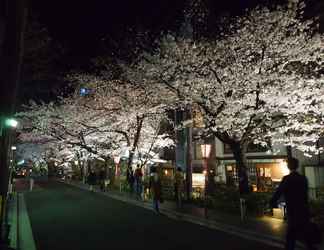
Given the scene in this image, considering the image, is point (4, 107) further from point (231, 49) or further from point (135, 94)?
point (135, 94)

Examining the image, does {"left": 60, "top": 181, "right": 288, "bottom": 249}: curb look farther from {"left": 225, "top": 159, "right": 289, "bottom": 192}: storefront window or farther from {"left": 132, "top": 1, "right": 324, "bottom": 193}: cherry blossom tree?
{"left": 225, "top": 159, "right": 289, "bottom": 192}: storefront window

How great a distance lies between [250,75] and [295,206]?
892 cm

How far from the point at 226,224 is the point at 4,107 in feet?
27.9

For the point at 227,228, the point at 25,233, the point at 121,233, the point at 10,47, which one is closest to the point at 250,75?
the point at 227,228

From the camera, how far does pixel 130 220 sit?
48.0 ft

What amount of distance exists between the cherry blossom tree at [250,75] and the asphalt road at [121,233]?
15.0 ft

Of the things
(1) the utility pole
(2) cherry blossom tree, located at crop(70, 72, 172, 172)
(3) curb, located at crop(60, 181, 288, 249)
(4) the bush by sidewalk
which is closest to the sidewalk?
(3) curb, located at crop(60, 181, 288, 249)

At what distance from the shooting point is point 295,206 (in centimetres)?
716

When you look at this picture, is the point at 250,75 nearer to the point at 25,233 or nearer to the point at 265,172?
the point at 25,233

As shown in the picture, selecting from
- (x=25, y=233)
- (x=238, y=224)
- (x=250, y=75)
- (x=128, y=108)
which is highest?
(x=128, y=108)

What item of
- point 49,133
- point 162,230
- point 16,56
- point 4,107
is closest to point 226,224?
point 162,230

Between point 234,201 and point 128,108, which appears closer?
point 234,201

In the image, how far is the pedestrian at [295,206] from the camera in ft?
23.0

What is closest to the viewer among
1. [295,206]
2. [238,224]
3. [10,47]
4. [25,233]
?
[10,47]
